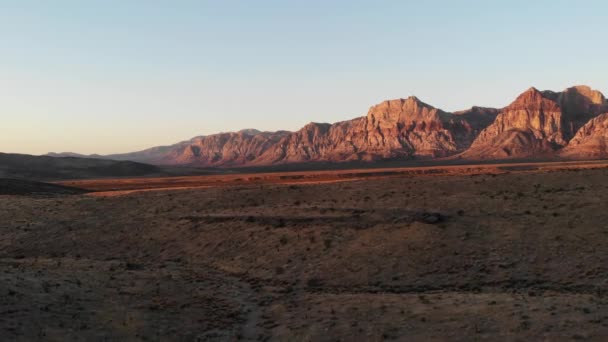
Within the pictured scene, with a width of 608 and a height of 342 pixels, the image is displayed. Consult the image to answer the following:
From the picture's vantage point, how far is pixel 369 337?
17.9 m

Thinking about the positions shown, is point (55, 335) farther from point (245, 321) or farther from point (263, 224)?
point (263, 224)

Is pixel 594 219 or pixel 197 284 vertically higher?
pixel 594 219

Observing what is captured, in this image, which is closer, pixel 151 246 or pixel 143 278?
pixel 143 278

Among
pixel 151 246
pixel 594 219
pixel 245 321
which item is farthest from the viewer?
pixel 151 246

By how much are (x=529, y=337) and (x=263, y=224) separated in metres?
23.3

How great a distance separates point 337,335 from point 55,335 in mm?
11143

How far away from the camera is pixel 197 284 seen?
2630 centimetres

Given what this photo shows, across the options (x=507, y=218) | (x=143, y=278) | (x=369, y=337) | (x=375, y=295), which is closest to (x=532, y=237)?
(x=507, y=218)

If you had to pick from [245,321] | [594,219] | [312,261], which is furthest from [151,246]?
[594,219]

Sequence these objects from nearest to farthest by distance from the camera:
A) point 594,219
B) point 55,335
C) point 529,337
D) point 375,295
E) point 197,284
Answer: point 529,337 → point 55,335 → point 375,295 → point 197,284 → point 594,219

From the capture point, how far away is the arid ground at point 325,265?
18.8 m

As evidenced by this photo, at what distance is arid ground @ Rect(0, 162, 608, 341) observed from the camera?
18.8 meters

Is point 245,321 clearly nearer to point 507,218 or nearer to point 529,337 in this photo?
point 529,337

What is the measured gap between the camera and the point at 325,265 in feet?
93.5
